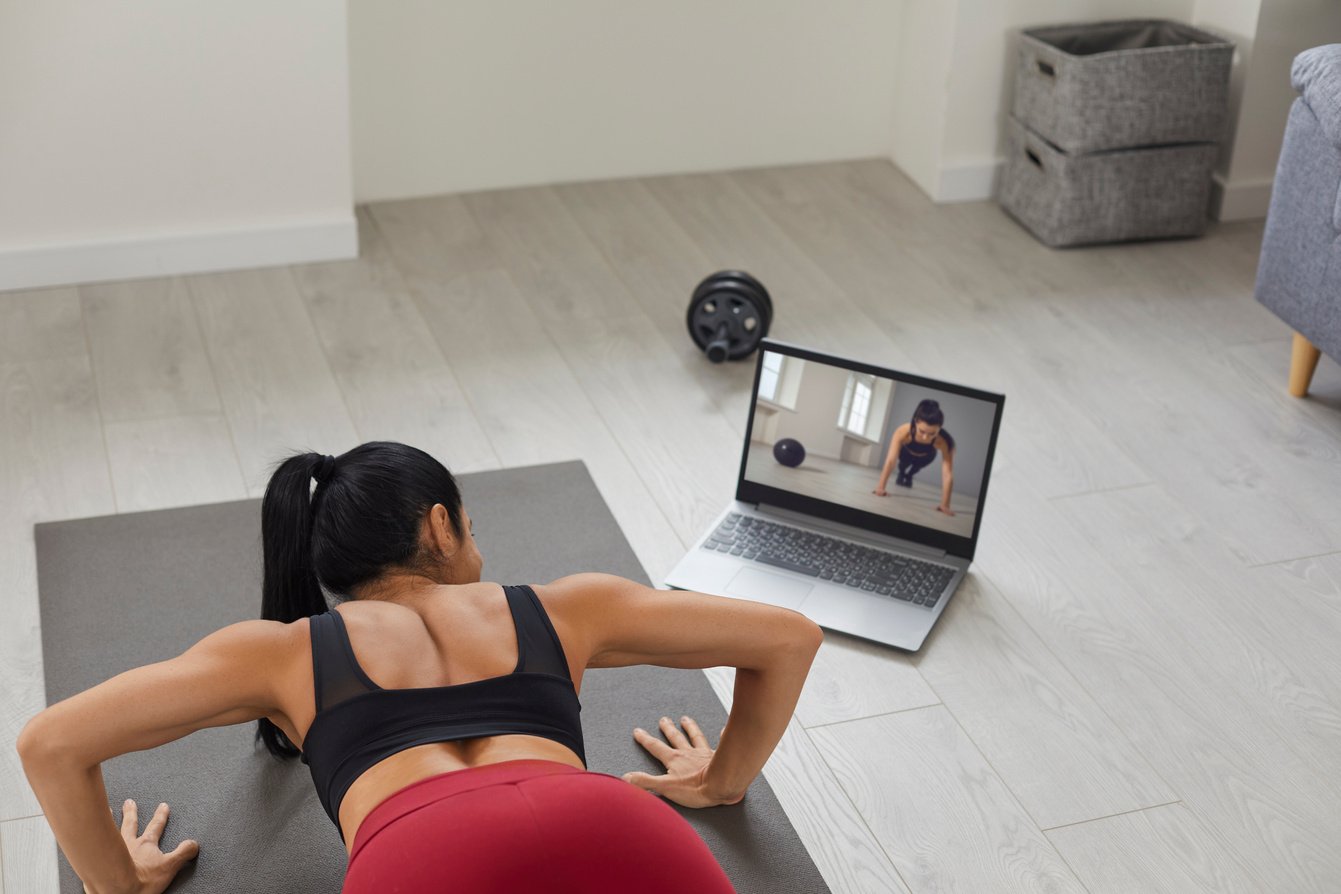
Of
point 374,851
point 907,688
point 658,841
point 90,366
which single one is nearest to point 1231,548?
point 907,688

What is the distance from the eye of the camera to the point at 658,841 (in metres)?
1.27

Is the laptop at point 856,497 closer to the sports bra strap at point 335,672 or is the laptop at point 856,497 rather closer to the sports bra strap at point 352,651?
the sports bra strap at point 352,651

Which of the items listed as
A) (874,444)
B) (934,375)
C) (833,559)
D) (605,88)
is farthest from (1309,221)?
(605,88)

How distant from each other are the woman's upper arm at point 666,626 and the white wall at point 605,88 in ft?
7.34

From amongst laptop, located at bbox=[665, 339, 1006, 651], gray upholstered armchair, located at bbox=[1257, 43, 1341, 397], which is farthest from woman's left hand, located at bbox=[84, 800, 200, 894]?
gray upholstered armchair, located at bbox=[1257, 43, 1341, 397]

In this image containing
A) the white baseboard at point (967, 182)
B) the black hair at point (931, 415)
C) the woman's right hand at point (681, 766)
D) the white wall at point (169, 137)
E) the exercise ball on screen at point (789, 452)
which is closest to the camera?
the woman's right hand at point (681, 766)

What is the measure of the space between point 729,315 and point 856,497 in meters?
0.71

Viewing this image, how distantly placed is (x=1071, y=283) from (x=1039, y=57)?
1.80 feet

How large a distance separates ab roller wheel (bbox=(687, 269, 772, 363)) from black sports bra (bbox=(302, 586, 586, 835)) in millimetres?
1511

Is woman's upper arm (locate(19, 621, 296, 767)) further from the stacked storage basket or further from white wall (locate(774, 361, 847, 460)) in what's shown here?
the stacked storage basket

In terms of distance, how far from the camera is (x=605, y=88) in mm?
3648

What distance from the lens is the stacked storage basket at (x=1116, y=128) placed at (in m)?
3.25

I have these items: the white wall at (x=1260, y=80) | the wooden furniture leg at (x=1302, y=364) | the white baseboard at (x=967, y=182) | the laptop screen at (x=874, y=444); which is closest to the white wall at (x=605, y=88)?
the white baseboard at (x=967, y=182)

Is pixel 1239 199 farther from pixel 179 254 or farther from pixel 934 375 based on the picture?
pixel 179 254
